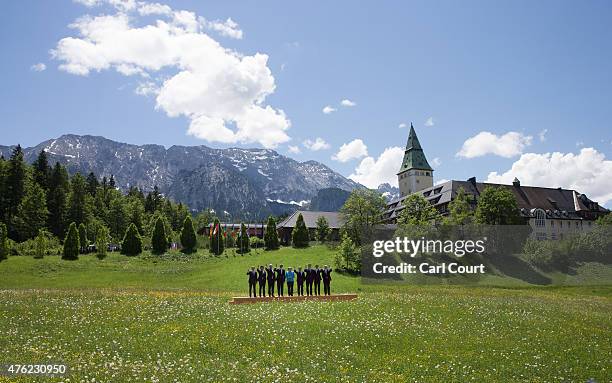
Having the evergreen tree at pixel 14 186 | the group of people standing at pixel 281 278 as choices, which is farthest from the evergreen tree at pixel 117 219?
the group of people standing at pixel 281 278

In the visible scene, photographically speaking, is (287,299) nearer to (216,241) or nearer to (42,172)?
(216,241)

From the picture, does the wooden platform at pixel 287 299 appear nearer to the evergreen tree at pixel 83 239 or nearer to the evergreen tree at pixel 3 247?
the evergreen tree at pixel 3 247

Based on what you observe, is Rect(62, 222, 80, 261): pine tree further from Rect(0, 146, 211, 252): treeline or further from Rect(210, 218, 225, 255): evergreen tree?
Rect(210, 218, 225, 255): evergreen tree

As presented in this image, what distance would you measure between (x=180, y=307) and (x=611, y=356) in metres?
19.6

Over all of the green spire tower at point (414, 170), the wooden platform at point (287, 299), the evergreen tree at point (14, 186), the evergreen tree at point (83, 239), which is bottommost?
the wooden platform at point (287, 299)

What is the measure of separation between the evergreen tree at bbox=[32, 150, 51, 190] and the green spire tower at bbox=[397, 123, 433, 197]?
96.5m

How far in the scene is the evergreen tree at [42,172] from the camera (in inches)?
4065

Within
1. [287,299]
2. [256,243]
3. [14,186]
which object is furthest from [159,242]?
[287,299]

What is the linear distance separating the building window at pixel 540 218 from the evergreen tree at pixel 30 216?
104 metres

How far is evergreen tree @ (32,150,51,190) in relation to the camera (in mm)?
103250

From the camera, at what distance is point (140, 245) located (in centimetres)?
7419

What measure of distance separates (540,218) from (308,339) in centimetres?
10216

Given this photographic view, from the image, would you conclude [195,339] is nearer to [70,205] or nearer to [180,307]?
[180,307]

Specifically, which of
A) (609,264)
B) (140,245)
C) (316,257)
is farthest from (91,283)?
(609,264)
